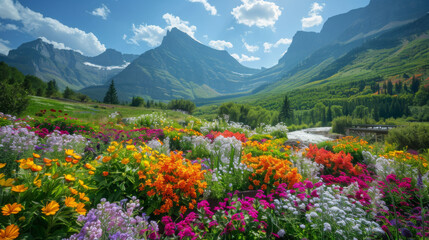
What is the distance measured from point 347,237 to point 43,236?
2.99 metres

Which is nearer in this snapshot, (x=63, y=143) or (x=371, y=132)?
(x=63, y=143)

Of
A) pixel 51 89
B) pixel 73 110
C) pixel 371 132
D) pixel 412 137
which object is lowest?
pixel 371 132

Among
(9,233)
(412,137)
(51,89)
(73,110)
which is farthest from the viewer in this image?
(51,89)

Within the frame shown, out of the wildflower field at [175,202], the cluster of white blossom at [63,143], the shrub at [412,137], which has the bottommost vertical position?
the shrub at [412,137]

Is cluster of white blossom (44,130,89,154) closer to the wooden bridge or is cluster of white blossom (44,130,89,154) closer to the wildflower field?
the wildflower field

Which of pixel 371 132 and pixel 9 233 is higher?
pixel 9 233

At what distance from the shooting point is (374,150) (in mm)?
6699

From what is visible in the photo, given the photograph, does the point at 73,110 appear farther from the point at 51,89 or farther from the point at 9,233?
the point at 51,89

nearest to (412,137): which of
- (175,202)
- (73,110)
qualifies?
(175,202)

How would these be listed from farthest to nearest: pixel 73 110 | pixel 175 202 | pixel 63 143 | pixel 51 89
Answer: pixel 51 89 < pixel 73 110 < pixel 63 143 < pixel 175 202

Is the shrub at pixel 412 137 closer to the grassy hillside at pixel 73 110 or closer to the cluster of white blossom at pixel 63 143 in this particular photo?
the cluster of white blossom at pixel 63 143

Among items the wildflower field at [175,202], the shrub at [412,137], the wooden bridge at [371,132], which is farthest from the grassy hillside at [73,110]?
the wooden bridge at [371,132]

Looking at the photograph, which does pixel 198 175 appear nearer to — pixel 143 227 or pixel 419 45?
pixel 143 227

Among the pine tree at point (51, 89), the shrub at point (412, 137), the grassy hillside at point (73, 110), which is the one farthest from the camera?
the pine tree at point (51, 89)
